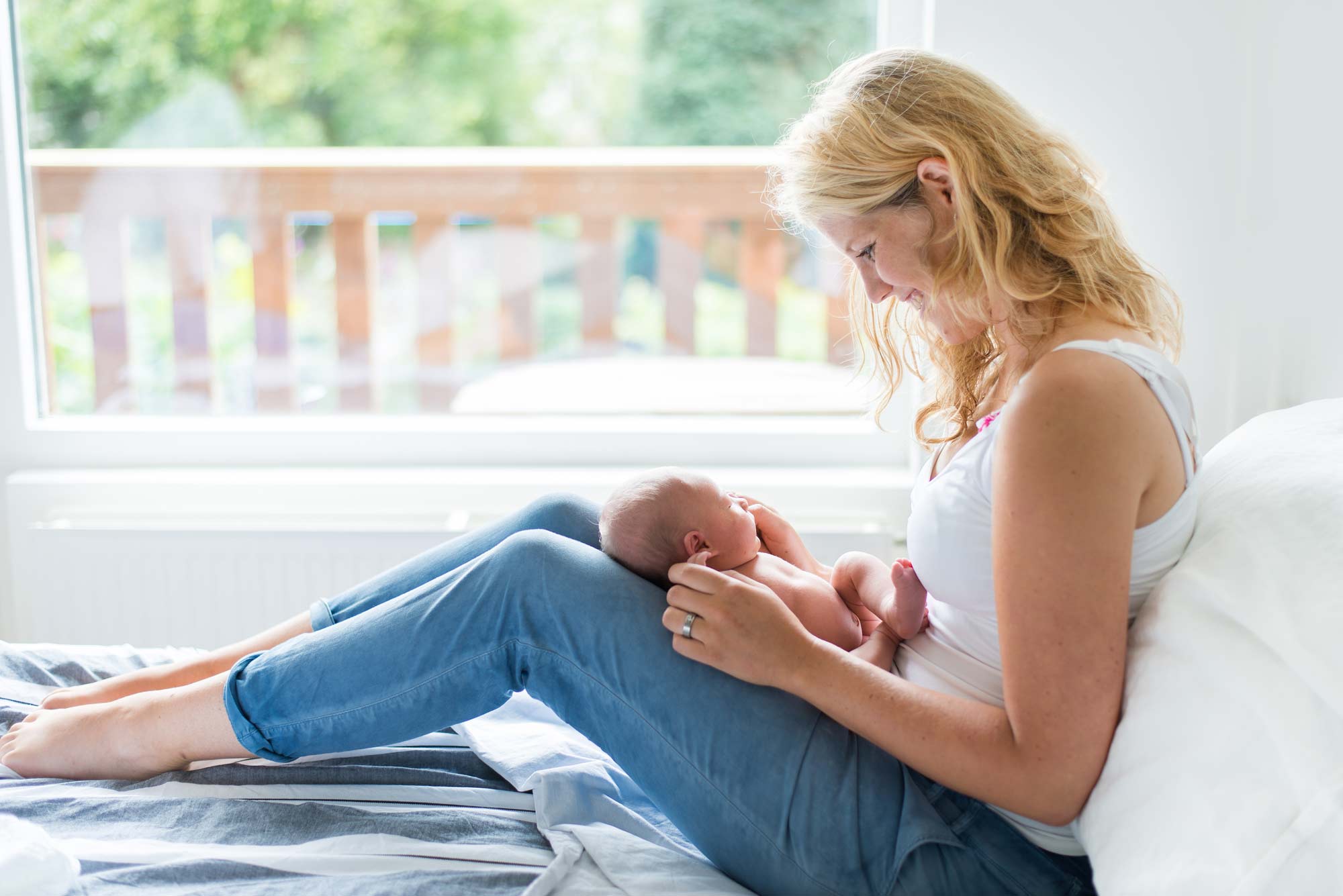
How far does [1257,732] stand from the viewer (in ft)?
2.97

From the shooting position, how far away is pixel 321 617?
1451 mm

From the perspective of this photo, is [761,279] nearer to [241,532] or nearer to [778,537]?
[778,537]

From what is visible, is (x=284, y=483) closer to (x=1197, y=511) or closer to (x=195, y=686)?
(x=195, y=686)

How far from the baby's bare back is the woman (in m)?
0.12

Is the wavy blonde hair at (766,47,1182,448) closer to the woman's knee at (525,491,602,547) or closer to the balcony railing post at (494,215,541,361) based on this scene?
the woman's knee at (525,491,602,547)

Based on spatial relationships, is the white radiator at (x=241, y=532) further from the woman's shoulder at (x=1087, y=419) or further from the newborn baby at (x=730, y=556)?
the woman's shoulder at (x=1087, y=419)

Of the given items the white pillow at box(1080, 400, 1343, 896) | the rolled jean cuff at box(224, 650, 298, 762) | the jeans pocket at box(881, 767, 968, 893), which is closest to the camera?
the white pillow at box(1080, 400, 1343, 896)

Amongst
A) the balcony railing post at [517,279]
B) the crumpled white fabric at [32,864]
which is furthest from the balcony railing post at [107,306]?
the crumpled white fabric at [32,864]

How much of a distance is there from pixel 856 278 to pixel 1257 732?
75 cm

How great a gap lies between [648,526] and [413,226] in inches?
50.9

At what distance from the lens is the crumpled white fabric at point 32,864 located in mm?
1015

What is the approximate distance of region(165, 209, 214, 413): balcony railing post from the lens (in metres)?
2.35

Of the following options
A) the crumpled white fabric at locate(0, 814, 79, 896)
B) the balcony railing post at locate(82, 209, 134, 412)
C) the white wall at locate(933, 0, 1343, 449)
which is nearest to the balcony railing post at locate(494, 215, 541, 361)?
the balcony railing post at locate(82, 209, 134, 412)

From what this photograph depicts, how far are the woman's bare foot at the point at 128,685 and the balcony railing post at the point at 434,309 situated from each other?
1049 millimetres
